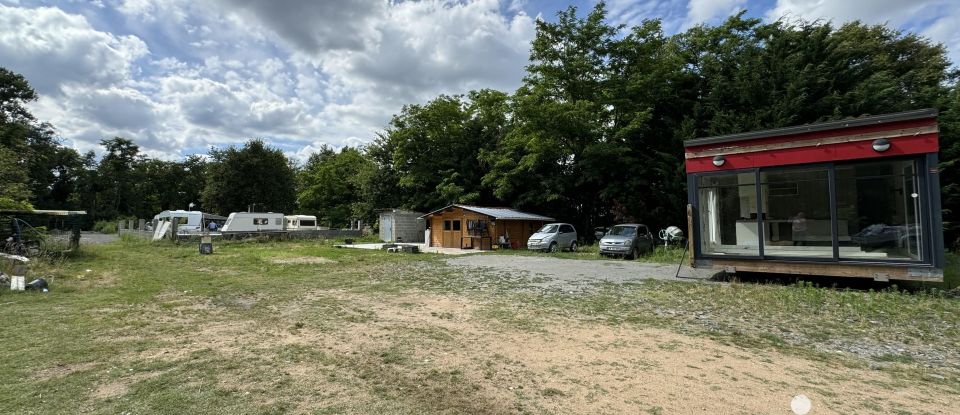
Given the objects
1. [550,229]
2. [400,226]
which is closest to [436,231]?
[400,226]

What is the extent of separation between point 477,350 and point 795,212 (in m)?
11.1

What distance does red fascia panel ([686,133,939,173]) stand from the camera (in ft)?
30.0

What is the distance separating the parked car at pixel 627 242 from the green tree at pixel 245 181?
37.9 metres

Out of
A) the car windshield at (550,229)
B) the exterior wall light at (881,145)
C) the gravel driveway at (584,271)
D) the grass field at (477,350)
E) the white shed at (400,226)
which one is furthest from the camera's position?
the white shed at (400,226)

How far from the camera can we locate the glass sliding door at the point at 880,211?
947 cm

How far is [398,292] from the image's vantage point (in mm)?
9891

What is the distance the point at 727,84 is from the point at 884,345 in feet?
68.8

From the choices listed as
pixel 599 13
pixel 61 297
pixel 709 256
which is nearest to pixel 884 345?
pixel 709 256

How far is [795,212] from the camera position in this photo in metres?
12.1

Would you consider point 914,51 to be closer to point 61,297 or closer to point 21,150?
point 61,297

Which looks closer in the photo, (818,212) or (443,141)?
(818,212)

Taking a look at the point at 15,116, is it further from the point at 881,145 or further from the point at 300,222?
the point at 881,145

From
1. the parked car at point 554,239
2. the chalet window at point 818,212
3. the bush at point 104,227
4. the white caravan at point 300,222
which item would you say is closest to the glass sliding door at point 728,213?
the chalet window at point 818,212

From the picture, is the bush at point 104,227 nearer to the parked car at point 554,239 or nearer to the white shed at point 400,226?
the white shed at point 400,226
